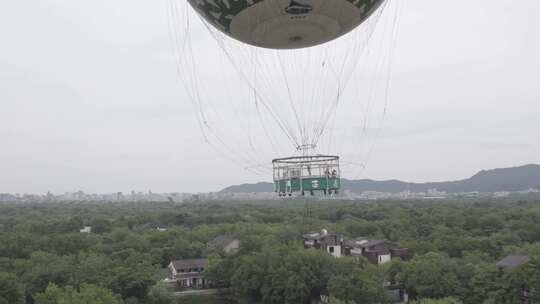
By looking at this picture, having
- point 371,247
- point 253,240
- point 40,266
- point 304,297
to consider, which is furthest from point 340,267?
point 40,266

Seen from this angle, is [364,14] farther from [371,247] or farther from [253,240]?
[371,247]

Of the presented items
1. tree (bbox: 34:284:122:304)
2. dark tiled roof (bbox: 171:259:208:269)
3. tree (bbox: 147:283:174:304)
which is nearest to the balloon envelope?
tree (bbox: 34:284:122:304)

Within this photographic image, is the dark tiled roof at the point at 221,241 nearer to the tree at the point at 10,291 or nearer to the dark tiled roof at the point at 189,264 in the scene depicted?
the dark tiled roof at the point at 189,264

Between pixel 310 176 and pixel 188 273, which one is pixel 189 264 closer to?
pixel 188 273

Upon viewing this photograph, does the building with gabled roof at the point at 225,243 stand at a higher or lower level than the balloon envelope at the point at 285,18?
lower

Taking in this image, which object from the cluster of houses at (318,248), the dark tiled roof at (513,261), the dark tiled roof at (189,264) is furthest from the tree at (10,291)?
the dark tiled roof at (513,261)

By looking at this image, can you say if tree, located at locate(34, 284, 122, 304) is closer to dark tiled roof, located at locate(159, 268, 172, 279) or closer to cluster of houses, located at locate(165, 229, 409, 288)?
cluster of houses, located at locate(165, 229, 409, 288)

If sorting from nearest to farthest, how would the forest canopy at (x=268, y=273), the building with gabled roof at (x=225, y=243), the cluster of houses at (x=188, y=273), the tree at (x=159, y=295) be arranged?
the forest canopy at (x=268, y=273) < the tree at (x=159, y=295) < the cluster of houses at (x=188, y=273) < the building with gabled roof at (x=225, y=243)

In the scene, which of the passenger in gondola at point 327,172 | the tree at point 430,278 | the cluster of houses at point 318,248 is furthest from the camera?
the cluster of houses at point 318,248
